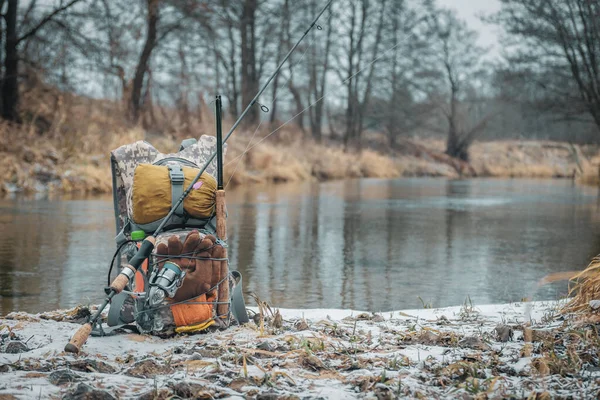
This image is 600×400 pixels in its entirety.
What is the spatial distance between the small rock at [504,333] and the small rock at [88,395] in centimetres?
215

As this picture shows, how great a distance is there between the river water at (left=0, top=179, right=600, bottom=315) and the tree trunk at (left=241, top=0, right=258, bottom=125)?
1328cm

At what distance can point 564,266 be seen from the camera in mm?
8125

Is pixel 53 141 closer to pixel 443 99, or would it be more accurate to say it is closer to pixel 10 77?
pixel 10 77

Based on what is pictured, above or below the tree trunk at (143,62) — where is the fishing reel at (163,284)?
below

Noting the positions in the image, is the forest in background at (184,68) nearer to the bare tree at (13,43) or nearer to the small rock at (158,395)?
the bare tree at (13,43)

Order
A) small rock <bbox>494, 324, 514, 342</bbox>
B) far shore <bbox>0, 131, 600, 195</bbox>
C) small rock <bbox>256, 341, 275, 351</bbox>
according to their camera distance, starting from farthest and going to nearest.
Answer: far shore <bbox>0, 131, 600, 195</bbox> → small rock <bbox>494, 324, 514, 342</bbox> → small rock <bbox>256, 341, 275, 351</bbox>

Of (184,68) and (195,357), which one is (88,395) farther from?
(184,68)

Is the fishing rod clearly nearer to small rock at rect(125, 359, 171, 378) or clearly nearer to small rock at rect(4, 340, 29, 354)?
small rock at rect(4, 340, 29, 354)

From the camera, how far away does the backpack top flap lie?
5.06 metres

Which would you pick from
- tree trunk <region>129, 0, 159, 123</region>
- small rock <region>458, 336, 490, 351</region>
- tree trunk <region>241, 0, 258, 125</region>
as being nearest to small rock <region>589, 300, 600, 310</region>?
small rock <region>458, 336, 490, 351</region>

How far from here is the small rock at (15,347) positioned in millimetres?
3682

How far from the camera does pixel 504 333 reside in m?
4.01

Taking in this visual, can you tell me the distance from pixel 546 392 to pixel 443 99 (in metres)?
40.5

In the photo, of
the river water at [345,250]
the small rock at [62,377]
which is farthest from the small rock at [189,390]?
the river water at [345,250]
